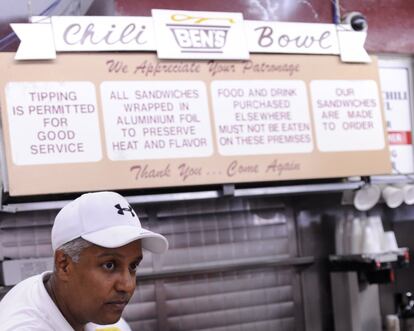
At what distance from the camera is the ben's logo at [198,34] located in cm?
334

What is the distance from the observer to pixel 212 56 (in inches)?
134

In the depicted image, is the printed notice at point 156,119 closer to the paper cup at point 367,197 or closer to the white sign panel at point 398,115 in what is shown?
the paper cup at point 367,197

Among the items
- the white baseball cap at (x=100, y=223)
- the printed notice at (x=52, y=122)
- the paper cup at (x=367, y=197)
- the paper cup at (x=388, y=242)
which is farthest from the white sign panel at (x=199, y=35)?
the white baseball cap at (x=100, y=223)

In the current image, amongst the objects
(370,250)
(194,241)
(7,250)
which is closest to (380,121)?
(370,250)

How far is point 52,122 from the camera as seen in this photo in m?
3.10

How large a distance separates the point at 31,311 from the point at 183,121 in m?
1.90

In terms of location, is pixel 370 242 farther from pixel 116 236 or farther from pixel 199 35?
pixel 116 236

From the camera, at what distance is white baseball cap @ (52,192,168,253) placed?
5.14 feet

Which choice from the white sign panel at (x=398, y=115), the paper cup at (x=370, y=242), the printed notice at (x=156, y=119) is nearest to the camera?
the printed notice at (x=156, y=119)

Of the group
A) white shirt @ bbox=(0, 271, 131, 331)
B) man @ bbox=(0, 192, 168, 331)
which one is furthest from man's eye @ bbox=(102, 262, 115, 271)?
white shirt @ bbox=(0, 271, 131, 331)

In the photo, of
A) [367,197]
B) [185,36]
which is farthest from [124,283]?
[367,197]

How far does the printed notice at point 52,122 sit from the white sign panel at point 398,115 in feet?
6.24

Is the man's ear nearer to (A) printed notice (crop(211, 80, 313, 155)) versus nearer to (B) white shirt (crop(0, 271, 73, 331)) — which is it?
(B) white shirt (crop(0, 271, 73, 331))

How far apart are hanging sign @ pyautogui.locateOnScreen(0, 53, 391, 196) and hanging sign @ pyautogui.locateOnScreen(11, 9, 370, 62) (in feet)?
0.16
